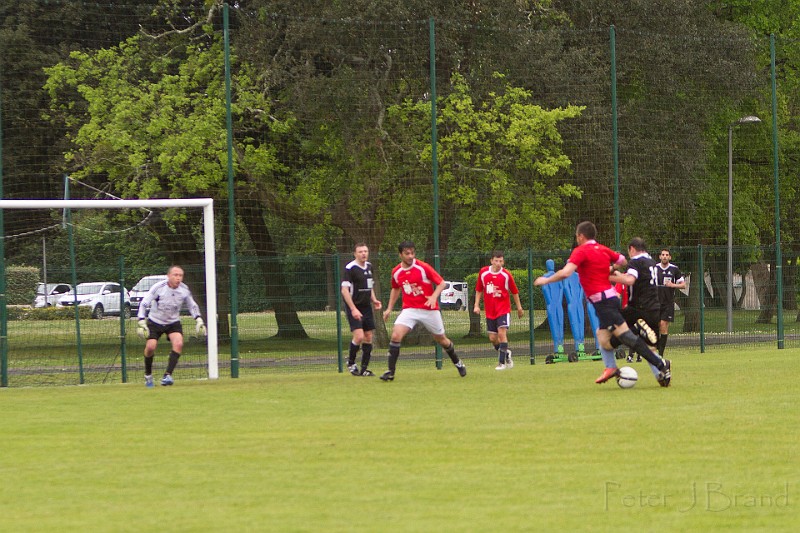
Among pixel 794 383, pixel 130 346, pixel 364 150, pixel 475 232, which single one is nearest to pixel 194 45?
pixel 364 150

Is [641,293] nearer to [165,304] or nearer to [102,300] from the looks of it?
[165,304]

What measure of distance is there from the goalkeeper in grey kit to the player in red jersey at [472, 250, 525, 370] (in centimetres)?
526

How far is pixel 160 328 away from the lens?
18562mm

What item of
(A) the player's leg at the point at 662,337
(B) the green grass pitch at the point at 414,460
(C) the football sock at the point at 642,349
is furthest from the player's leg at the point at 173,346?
(A) the player's leg at the point at 662,337

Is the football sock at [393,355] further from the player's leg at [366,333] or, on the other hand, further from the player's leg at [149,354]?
the player's leg at [149,354]

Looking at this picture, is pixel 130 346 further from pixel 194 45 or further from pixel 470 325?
pixel 194 45

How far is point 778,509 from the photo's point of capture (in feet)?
23.7

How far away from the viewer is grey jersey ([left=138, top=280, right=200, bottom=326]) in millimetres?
18562

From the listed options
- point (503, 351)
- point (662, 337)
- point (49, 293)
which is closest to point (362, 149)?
point (503, 351)

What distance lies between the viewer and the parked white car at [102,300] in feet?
68.3

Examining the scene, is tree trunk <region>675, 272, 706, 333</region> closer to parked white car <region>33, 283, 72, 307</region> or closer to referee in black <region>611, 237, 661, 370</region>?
referee in black <region>611, 237, 661, 370</region>

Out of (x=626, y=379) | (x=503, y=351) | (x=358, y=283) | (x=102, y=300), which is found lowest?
(x=503, y=351)

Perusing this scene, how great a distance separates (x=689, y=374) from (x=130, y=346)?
9.13 m

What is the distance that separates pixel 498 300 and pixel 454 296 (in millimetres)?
3202
